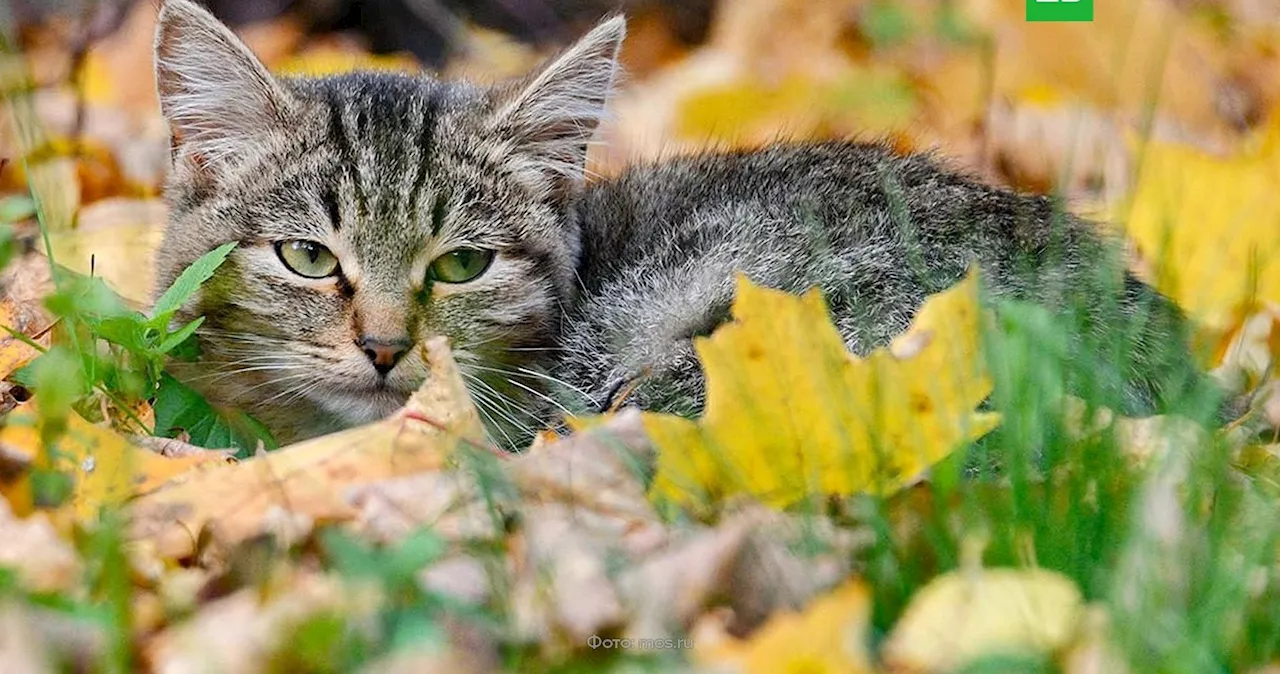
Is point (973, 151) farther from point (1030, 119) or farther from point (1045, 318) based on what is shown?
point (1045, 318)

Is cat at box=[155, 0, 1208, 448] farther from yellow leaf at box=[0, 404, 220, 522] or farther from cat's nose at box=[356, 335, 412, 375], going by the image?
yellow leaf at box=[0, 404, 220, 522]

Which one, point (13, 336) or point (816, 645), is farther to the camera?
point (13, 336)

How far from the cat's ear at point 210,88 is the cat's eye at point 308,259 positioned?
24cm

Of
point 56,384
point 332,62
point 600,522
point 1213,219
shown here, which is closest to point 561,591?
point 600,522

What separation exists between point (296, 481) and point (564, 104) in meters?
1.18

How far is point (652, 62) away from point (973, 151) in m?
1.71

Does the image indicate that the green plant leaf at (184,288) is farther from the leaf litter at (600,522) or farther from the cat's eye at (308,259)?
the cat's eye at (308,259)

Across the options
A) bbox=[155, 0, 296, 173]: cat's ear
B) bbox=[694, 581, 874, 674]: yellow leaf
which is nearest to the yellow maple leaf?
bbox=[694, 581, 874, 674]: yellow leaf

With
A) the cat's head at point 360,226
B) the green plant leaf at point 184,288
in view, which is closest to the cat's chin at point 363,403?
the cat's head at point 360,226

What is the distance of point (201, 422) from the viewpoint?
2.29 m

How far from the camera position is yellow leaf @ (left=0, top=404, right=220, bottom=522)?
67.7 inches

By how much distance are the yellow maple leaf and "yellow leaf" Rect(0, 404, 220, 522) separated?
2.04 ft

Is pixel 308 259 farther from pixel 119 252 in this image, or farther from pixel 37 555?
pixel 37 555

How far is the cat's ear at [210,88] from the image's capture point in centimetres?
252
